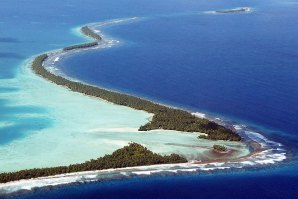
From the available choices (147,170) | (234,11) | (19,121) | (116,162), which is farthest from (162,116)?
(234,11)

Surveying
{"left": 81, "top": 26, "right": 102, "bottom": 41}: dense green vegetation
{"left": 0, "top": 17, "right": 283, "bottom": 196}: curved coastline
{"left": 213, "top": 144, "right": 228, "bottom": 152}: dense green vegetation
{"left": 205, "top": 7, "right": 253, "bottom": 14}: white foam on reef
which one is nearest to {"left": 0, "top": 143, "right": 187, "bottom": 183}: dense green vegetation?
{"left": 0, "top": 17, "right": 283, "bottom": 196}: curved coastline

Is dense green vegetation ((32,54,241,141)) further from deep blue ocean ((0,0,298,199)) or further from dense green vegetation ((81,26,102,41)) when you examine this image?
dense green vegetation ((81,26,102,41))

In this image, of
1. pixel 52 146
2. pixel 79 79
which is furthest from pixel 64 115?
pixel 79 79

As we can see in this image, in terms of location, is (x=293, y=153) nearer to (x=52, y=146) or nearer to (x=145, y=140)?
(x=145, y=140)

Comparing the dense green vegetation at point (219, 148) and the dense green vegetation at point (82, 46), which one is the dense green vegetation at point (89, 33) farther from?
the dense green vegetation at point (219, 148)

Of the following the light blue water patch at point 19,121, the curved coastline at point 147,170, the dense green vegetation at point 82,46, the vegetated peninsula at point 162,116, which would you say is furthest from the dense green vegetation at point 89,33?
the curved coastline at point 147,170

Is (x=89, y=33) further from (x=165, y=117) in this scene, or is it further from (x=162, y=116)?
(x=165, y=117)
